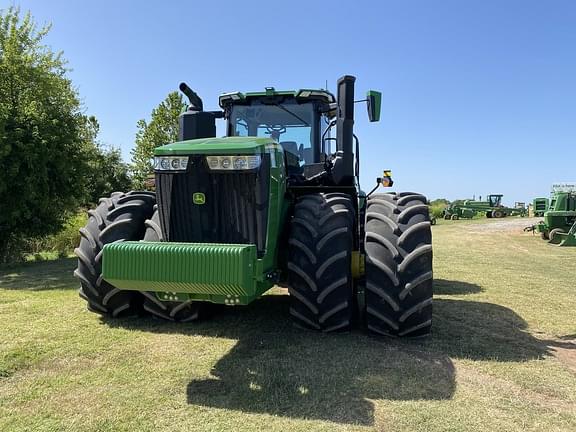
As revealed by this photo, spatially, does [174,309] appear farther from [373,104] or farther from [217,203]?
[373,104]

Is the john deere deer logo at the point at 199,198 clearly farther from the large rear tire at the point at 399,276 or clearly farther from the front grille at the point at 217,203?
the large rear tire at the point at 399,276

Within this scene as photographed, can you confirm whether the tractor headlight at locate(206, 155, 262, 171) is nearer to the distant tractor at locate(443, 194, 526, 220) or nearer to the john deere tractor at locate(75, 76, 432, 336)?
the john deere tractor at locate(75, 76, 432, 336)

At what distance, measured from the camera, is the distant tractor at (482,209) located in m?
41.6

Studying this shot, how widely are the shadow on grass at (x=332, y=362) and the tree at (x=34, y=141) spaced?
8.32m

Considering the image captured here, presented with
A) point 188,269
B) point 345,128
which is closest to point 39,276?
point 188,269

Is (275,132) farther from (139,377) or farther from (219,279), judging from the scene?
(139,377)

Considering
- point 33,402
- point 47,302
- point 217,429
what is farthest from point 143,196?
point 217,429

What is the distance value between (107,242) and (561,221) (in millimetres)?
19677

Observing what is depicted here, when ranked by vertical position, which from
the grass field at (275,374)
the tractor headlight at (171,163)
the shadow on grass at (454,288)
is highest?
the tractor headlight at (171,163)

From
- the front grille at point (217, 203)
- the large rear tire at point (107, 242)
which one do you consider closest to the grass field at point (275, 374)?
the large rear tire at point (107, 242)

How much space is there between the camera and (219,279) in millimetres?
3568

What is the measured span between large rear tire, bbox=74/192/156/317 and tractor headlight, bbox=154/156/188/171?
0.98 m

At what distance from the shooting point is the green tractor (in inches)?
704

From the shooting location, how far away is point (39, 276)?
935 cm
